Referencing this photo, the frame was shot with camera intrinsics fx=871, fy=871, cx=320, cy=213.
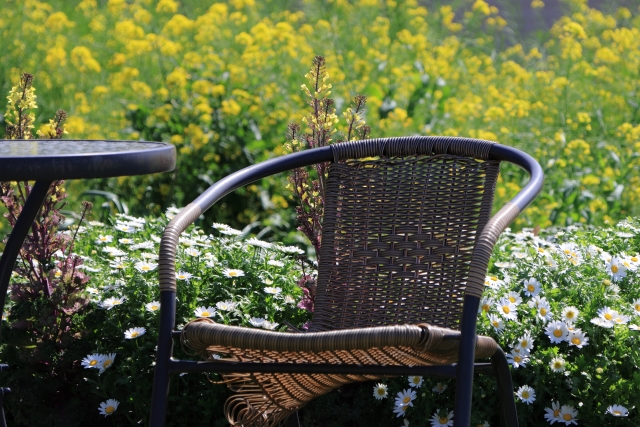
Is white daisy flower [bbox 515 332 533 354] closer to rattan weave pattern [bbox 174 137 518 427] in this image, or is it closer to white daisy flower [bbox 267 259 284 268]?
rattan weave pattern [bbox 174 137 518 427]

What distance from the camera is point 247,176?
1.79 metres

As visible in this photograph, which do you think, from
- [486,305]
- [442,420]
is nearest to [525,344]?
[486,305]

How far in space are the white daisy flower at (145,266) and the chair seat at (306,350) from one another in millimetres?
696

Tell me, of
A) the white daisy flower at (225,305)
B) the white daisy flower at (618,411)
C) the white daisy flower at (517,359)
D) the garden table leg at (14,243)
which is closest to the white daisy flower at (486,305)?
the white daisy flower at (517,359)

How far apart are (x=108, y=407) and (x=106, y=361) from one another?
11 centimetres

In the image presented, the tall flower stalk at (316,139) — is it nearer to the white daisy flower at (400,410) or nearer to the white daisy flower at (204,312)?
the white daisy flower at (204,312)

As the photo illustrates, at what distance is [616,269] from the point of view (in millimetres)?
2230

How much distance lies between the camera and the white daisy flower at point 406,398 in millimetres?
2012

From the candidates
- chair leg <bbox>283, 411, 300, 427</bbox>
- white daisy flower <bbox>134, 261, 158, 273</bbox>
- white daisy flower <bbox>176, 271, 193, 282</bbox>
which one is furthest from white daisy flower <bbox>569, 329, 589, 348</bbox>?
white daisy flower <bbox>134, 261, 158, 273</bbox>

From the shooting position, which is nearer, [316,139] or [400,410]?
[400,410]

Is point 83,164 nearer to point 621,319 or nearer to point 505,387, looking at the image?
point 505,387

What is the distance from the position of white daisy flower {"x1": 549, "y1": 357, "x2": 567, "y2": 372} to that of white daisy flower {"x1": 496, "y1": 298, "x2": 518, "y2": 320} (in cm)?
14

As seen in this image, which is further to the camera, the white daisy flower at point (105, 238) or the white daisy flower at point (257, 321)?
the white daisy flower at point (105, 238)

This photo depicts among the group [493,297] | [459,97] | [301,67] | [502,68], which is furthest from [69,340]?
[502,68]
